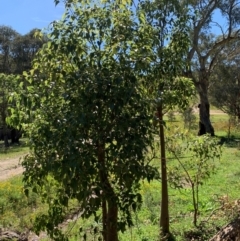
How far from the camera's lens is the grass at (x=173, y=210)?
7.36 metres

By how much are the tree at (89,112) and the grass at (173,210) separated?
1.41 metres

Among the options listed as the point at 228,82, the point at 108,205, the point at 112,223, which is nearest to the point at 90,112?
the point at 108,205

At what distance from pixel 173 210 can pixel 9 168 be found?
1130cm

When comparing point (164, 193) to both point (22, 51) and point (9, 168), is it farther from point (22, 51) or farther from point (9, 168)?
point (22, 51)

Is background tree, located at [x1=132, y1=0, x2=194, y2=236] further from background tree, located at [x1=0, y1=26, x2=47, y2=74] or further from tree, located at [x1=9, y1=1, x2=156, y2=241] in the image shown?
background tree, located at [x1=0, y1=26, x2=47, y2=74]

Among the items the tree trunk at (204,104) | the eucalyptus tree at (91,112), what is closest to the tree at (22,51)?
the tree trunk at (204,104)

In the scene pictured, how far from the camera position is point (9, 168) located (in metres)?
19.1

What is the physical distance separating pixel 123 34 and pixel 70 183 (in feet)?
4.98

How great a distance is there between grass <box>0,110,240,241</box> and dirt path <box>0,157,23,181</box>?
170cm

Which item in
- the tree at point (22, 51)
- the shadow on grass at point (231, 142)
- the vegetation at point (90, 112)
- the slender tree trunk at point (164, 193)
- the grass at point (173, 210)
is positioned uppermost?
the tree at point (22, 51)

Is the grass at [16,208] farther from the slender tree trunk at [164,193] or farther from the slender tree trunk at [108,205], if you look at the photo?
the slender tree trunk at [108,205]

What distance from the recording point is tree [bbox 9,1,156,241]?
12.8 feet

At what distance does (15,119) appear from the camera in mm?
4246

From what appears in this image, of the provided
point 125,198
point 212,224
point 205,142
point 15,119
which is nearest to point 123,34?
point 15,119
